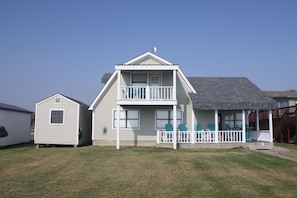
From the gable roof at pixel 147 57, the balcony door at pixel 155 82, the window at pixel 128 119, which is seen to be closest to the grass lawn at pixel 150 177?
the window at pixel 128 119

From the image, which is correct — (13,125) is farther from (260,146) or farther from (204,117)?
(260,146)

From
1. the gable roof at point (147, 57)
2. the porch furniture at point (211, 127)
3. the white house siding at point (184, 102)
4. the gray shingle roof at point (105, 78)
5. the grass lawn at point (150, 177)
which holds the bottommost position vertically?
the grass lawn at point (150, 177)

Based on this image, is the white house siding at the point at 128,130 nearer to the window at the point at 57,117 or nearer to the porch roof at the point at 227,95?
the porch roof at the point at 227,95

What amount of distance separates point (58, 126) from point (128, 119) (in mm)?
4975

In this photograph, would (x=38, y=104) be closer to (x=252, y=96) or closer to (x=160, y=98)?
(x=160, y=98)

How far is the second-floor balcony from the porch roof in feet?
6.03

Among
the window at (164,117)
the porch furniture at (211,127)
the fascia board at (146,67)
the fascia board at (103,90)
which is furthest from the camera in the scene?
the window at (164,117)

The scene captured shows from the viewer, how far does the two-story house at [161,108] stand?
1756cm

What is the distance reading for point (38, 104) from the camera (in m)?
18.7

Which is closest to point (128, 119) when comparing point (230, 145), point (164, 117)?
point (164, 117)

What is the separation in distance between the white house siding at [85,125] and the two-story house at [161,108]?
972 millimetres

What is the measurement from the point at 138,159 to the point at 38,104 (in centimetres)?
987

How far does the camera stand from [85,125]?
2019 centimetres

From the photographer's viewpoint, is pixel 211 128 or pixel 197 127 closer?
pixel 197 127
